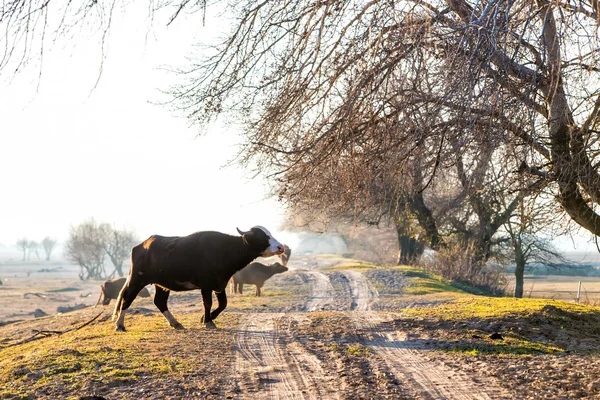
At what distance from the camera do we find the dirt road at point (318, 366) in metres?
6.86

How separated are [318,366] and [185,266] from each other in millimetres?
4919

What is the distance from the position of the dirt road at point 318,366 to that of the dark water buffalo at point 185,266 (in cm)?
116

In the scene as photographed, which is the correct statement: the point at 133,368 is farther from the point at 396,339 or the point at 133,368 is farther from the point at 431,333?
the point at 431,333

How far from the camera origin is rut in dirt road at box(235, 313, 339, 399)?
274 inches

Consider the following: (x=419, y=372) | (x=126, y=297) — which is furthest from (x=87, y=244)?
(x=419, y=372)

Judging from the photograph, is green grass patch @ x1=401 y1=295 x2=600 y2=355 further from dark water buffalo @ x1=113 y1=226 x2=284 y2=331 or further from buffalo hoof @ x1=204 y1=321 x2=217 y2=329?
buffalo hoof @ x1=204 y1=321 x2=217 y2=329

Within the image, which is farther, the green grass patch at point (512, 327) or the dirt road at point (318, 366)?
the green grass patch at point (512, 327)

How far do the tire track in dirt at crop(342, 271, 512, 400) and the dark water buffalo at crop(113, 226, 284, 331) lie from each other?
298 cm

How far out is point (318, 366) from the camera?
830 cm

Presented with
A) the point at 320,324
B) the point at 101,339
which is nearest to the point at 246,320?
the point at 320,324

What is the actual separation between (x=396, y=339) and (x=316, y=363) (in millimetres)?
2579

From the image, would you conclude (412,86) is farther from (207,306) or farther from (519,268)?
(519,268)

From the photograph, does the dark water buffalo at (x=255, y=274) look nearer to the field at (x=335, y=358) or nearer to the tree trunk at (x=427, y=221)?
the field at (x=335, y=358)

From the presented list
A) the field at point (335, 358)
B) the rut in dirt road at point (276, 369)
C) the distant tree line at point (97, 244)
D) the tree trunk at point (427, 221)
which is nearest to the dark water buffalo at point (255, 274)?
the field at point (335, 358)
